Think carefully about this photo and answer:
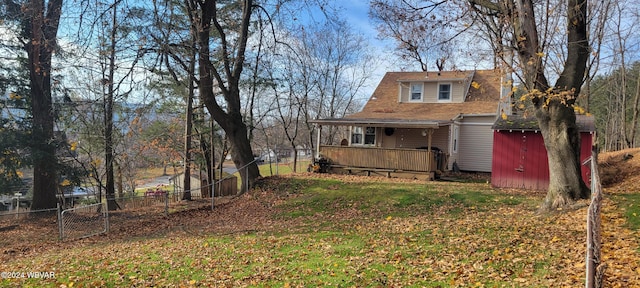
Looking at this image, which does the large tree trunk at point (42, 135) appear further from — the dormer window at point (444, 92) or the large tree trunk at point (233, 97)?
the dormer window at point (444, 92)

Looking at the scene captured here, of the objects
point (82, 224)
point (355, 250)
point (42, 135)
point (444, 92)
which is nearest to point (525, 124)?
point (444, 92)

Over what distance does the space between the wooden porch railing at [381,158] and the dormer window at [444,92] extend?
7.07 m

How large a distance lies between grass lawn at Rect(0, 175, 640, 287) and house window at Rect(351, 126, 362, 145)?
431 inches

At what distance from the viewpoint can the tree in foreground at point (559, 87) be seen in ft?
29.5

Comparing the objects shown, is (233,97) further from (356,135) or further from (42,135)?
(356,135)

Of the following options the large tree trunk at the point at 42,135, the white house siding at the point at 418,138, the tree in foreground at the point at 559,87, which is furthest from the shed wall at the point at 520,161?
the large tree trunk at the point at 42,135

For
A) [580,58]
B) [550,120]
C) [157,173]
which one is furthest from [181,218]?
[157,173]

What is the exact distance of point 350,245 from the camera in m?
7.45

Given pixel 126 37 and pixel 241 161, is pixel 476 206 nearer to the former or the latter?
pixel 241 161

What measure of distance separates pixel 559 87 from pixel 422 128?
1155cm

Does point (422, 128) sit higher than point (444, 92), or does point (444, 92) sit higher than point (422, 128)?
point (444, 92)

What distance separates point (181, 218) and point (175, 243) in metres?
3.97

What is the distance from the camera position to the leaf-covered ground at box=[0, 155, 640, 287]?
17.8 ft

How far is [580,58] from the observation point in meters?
9.20
